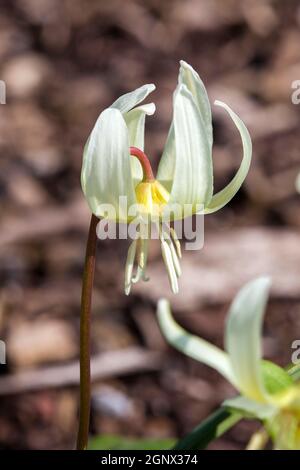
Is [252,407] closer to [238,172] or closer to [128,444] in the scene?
[238,172]

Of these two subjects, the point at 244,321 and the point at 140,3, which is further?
the point at 140,3

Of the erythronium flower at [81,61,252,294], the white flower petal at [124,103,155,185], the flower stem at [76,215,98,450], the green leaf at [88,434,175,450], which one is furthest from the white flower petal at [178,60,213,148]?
the green leaf at [88,434,175,450]

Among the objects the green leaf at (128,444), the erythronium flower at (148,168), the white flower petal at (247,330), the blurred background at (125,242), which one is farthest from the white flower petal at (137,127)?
the blurred background at (125,242)

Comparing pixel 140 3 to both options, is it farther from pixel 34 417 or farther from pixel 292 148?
pixel 34 417

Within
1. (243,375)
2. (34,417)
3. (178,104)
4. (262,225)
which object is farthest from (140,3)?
(243,375)

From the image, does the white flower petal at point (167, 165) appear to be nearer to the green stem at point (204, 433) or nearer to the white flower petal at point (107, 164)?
the white flower petal at point (107, 164)

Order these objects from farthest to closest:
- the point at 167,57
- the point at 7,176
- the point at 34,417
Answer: the point at 167,57 → the point at 7,176 → the point at 34,417
